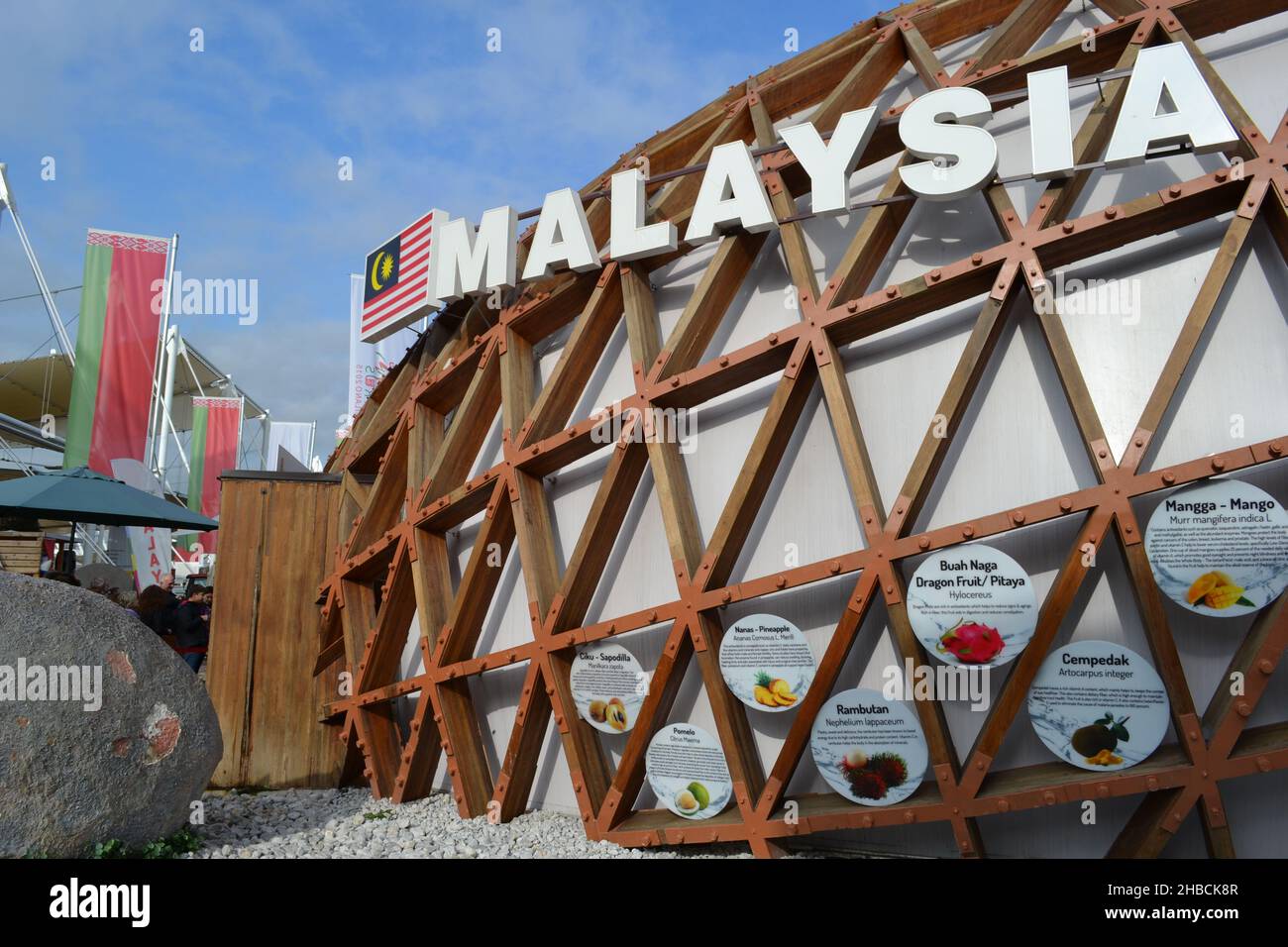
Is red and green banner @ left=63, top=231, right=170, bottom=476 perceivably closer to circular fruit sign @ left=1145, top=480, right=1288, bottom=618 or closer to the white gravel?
the white gravel

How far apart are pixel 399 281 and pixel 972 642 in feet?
27.9

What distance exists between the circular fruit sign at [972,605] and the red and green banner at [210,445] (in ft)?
103

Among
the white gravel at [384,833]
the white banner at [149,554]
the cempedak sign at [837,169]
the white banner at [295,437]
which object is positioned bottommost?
the white gravel at [384,833]

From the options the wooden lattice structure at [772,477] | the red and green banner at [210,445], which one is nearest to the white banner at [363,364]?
the red and green banner at [210,445]

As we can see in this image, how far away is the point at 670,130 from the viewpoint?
10.3m

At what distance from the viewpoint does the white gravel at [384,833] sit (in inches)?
305

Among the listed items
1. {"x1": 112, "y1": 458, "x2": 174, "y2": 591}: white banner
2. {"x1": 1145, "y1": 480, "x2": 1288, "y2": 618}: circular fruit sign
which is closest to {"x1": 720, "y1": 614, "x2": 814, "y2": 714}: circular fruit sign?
{"x1": 1145, "y1": 480, "x2": 1288, "y2": 618}: circular fruit sign

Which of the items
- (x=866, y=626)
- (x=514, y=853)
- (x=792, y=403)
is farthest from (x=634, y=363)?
(x=514, y=853)

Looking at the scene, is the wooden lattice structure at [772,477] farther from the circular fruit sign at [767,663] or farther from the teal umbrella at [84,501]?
the teal umbrella at [84,501]

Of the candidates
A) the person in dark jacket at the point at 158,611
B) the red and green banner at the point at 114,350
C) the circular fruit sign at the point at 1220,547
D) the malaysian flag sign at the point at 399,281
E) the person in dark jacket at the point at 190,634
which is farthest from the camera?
the red and green banner at the point at 114,350

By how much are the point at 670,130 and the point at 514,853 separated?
762cm

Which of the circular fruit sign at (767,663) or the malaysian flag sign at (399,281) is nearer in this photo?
the circular fruit sign at (767,663)

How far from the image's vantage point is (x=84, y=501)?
477 inches

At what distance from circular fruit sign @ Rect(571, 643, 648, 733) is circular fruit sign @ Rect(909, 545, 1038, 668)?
2.74m
